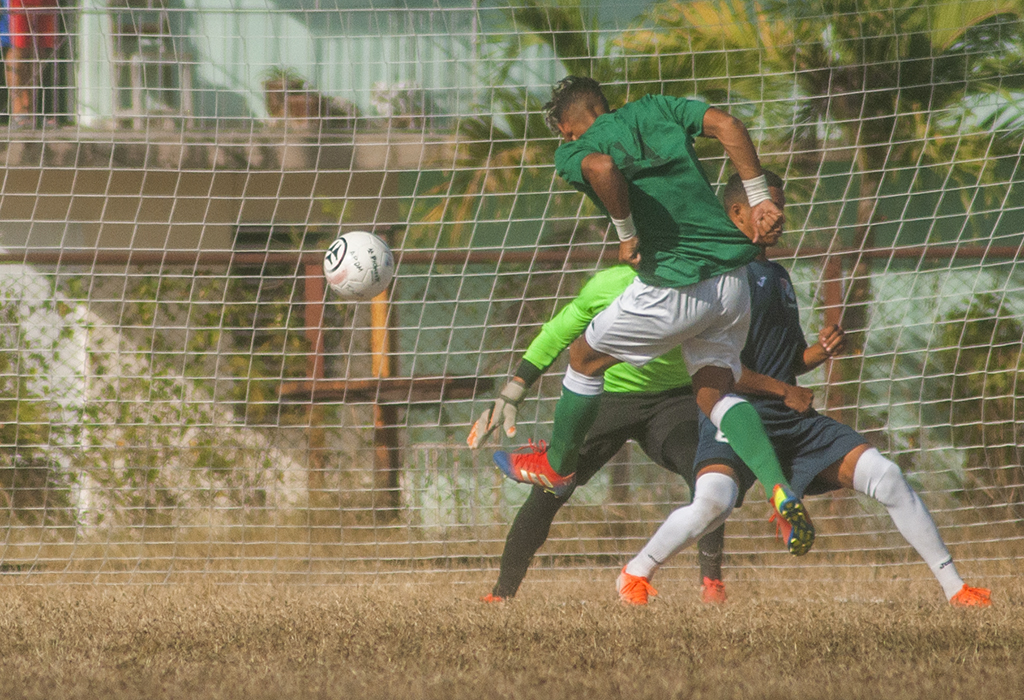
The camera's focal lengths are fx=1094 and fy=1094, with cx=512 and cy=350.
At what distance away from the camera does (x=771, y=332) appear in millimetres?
4445

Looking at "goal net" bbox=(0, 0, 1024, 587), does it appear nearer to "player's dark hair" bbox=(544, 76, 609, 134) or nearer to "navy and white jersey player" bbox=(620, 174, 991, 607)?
"navy and white jersey player" bbox=(620, 174, 991, 607)

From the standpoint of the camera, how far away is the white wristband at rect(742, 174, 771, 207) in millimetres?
3686

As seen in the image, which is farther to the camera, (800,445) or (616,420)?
(616,420)

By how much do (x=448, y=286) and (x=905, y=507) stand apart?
4639mm

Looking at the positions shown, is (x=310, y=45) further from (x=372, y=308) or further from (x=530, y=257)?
(x=530, y=257)

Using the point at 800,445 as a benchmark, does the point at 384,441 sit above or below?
below

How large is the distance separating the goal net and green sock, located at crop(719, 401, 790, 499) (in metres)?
2.42

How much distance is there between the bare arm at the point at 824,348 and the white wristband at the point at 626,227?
0.98m

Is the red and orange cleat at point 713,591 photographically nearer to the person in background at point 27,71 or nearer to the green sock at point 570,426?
the green sock at point 570,426

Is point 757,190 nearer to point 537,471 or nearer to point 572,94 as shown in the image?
point 572,94

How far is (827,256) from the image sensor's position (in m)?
6.55

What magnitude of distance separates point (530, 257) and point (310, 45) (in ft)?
10.6

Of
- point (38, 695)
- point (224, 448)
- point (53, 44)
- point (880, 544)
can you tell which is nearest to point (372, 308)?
point (224, 448)

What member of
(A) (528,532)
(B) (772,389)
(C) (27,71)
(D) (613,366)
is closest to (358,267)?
(D) (613,366)
